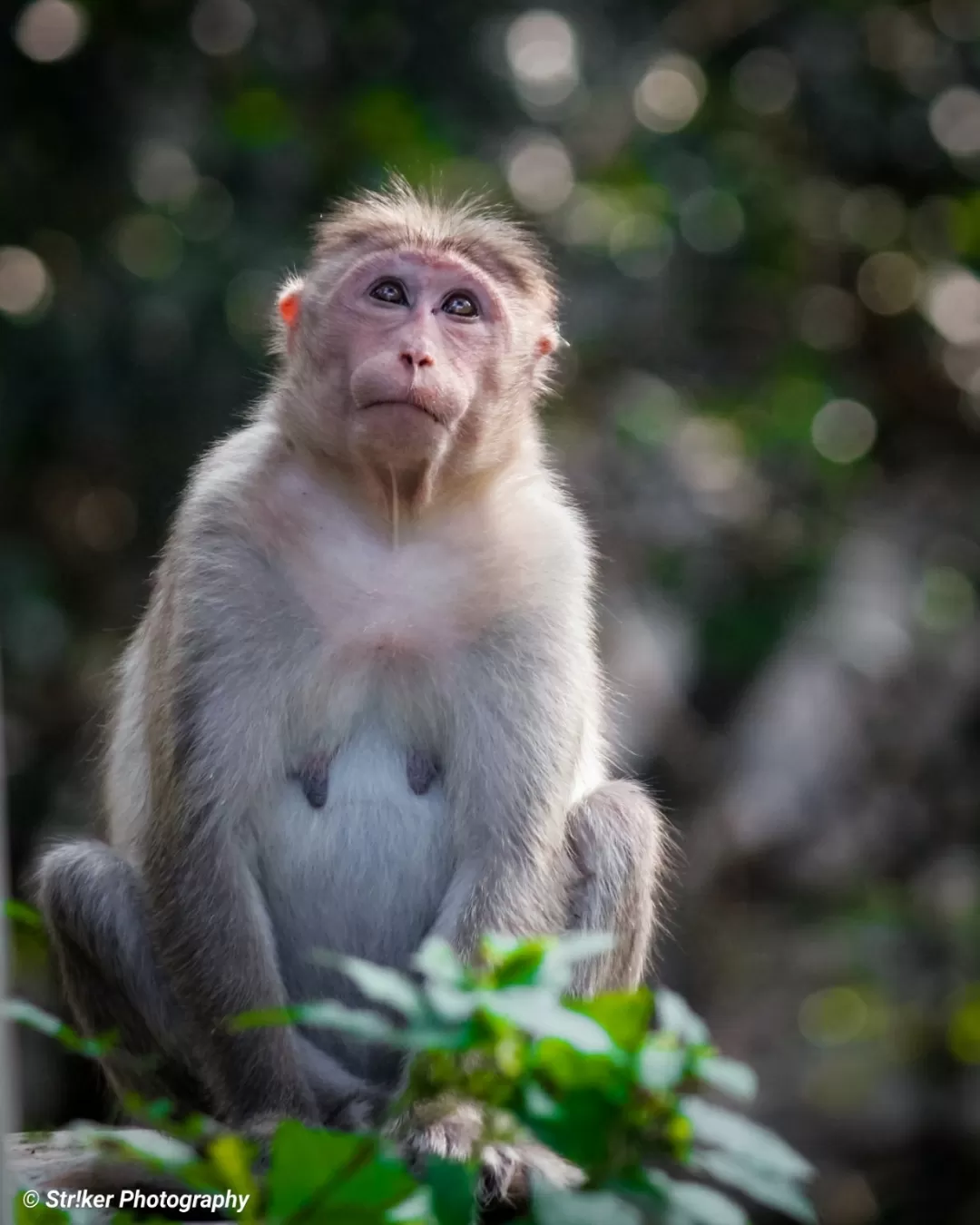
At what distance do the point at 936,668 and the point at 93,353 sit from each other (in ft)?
16.4

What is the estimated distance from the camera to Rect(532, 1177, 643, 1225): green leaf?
7.00 ft

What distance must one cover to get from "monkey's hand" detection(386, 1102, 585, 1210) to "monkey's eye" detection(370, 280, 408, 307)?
6.24ft

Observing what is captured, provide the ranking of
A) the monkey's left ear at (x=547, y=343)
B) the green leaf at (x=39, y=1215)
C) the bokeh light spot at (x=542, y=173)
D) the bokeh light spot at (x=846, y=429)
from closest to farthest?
the green leaf at (x=39, y=1215) < the monkey's left ear at (x=547, y=343) < the bokeh light spot at (x=542, y=173) < the bokeh light spot at (x=846, y=429)

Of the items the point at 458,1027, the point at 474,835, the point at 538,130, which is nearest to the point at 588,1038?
the point at 458,1027

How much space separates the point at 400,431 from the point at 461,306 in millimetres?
474

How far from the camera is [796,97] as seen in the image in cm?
988

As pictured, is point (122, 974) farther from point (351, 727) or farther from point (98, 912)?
point (351, 727)

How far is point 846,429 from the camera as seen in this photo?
10047 mm

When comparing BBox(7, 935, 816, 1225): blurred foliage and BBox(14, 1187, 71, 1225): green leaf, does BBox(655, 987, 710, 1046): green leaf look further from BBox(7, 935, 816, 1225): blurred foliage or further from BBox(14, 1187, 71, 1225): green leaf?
BBox(14, 1187, 71, 1225): green leaf

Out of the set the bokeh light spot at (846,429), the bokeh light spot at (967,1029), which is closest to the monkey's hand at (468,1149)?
the bokeh light spot at (846,429)

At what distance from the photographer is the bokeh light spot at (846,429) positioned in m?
9.88

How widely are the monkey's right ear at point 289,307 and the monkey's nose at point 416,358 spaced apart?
0.61 meters

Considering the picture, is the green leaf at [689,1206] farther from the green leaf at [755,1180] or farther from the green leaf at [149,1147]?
the green leaf at [149,1147]

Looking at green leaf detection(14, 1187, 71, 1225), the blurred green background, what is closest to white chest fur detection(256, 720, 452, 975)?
green leaf detection(14, 1187, 71, 1225)
